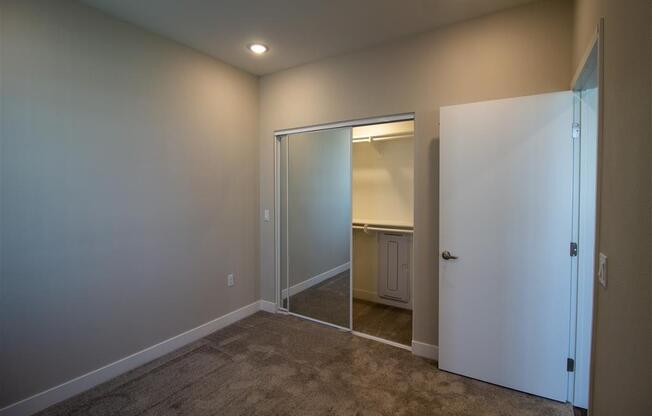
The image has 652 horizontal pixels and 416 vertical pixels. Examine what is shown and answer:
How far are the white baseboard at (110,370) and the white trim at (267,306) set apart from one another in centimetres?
30

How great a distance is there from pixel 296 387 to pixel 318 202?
187 cm

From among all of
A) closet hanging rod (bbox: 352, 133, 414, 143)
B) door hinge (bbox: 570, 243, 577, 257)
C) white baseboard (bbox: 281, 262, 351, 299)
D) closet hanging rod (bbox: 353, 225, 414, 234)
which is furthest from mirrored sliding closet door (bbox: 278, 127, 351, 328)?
door hinge (bbox: 570, 243, 577, 257)

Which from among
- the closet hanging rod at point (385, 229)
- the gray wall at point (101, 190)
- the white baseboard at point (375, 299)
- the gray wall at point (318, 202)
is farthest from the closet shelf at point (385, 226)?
the gray wall at point (101, 190)

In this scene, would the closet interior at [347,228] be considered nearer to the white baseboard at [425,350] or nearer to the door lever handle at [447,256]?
the white baseboard at [425,350]

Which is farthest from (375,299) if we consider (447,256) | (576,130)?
(576,130)

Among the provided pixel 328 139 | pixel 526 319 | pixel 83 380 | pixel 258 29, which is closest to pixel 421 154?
pixel 328 139

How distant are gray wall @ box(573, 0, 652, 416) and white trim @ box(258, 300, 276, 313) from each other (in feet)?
9.42

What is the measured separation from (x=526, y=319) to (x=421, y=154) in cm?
142

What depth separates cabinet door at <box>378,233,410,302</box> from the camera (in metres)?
3.72

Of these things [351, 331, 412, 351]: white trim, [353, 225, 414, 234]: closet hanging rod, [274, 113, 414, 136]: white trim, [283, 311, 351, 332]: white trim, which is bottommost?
[351, 331, 412, 351]: white trim

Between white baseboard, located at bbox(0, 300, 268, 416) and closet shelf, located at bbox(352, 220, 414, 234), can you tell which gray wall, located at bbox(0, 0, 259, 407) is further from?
closet shelf, located at bbox(352, 220, 414, 234)

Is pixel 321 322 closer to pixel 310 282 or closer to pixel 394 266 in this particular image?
Answer: pixel 310 282

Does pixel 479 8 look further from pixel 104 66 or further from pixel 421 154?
pixel 104 66

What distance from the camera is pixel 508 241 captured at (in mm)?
2154
